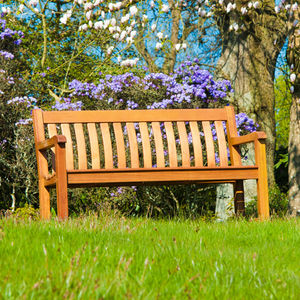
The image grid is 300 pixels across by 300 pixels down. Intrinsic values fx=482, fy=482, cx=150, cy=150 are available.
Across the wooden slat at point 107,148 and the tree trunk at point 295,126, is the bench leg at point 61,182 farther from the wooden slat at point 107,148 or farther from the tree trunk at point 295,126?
the tree trunk at point 295,126

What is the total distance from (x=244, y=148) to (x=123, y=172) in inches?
119

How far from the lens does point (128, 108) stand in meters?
6.59

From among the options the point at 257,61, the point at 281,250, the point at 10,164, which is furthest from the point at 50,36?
the point at 281,250

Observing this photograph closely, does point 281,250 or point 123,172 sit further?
point 123,172

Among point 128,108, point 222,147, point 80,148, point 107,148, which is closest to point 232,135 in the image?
point 222,147

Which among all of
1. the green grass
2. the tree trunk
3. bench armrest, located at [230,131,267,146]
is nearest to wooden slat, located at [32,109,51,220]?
the green grass

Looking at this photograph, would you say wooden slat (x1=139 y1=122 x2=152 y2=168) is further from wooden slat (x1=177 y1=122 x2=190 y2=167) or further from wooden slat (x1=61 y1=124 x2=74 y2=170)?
wooden slat (x1=61 y1=124 x2=74 y2=170)

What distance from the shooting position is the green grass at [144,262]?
1.84m

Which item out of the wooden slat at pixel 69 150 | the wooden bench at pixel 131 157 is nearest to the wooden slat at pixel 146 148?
the wooden bench at pixel 131 157

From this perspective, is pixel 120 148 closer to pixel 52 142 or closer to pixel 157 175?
pixel 157 175

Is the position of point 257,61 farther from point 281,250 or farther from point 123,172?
point 281,250

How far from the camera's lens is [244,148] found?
6715 mm

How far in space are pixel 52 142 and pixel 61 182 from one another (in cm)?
39

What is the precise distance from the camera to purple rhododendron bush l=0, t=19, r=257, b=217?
6531 mm
